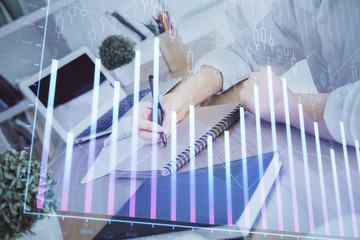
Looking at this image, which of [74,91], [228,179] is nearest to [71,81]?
[74,91]

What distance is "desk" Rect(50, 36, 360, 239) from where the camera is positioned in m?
0.69

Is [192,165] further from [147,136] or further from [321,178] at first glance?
[321,178]

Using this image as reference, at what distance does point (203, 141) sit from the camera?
768 millimetres

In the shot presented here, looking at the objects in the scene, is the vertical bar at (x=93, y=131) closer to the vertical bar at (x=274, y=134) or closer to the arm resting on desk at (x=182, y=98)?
the arm resting on desk at (x=182, y=98)

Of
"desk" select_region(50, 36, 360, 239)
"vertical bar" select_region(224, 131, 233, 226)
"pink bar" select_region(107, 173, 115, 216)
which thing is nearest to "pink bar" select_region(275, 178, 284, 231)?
"desk" select_region(50, 36, 360, 239)

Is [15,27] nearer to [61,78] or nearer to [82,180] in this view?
[61,78]

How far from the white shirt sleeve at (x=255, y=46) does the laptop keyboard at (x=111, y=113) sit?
15cm

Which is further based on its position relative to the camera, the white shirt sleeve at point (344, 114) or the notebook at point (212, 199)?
the white shirt sleeve at point (344, 114)

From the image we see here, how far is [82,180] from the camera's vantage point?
0.69 metres

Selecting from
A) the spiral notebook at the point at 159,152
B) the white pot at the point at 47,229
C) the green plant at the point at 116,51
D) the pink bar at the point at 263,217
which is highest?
the green plant at the point at 116,51

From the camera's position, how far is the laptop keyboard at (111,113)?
0.72 meters

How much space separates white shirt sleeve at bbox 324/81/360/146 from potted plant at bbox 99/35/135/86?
1.65ft

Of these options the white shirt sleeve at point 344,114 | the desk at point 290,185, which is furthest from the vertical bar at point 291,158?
the white shirt sleeve at point 344,114

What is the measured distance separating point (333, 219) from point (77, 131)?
1.97 ft
